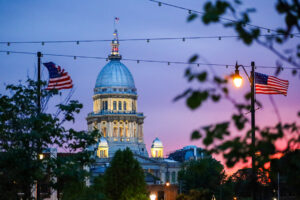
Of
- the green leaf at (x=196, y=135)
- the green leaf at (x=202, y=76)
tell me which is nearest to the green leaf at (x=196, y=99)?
the green leaf at (x=202, y=76)

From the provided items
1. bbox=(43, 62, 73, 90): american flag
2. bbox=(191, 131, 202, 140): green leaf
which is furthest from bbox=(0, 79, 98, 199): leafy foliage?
bbox=(191, 131, 202, 140): green leaf

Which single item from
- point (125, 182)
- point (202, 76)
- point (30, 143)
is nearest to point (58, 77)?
point (30, 143)

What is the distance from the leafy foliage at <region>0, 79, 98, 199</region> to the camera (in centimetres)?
2698

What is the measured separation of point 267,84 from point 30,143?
11.9 metres

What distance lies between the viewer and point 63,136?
29312mm

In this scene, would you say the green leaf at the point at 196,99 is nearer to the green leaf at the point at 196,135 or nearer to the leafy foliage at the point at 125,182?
the green leaf at the point at 196,135

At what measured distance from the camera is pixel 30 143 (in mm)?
29156

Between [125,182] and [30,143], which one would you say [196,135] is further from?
[125,182]

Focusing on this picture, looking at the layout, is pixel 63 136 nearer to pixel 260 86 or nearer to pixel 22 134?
pixel 22 134

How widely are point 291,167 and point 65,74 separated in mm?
26952

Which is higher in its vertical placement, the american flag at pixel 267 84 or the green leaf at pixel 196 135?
the american flag at pixel 267 84

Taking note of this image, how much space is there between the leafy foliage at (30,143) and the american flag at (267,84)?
8.73 m

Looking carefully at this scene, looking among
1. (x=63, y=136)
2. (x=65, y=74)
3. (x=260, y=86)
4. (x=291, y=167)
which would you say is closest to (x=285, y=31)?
(x=291, y=167)

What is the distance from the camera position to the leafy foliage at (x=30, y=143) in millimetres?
26984
